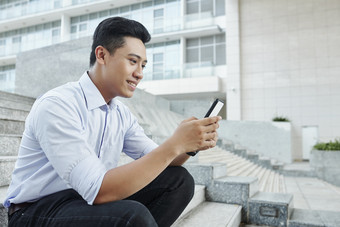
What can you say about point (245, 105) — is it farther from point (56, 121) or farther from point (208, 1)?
point (56, 121)

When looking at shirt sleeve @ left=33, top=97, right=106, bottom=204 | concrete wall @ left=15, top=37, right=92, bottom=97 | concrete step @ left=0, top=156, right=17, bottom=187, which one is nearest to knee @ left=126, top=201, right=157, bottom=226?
shirt sleeve @ left=33, top=97, right=106, bottom=204

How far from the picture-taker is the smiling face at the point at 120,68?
135cm

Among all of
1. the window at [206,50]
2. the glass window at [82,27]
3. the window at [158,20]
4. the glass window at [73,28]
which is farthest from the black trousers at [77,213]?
the glass window at [73,28]

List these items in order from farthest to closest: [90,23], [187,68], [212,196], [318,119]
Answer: [90,23] → [187,68] → [318,119] → [212,196]

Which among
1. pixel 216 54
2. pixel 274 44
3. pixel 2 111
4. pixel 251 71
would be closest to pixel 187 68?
pixel 216 54

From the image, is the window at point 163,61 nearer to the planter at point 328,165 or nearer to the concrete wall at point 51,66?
the planter at point 328,165

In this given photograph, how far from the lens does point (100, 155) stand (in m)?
1.35

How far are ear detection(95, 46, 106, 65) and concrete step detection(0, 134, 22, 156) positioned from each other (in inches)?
65.0

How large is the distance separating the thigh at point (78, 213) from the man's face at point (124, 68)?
0.57 metres

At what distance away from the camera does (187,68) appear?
650 inches

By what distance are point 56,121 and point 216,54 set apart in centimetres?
1697

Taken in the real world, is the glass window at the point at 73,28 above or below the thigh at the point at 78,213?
above

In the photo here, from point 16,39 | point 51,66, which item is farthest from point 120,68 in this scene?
point 16,39

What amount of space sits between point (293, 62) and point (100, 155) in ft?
48.7
